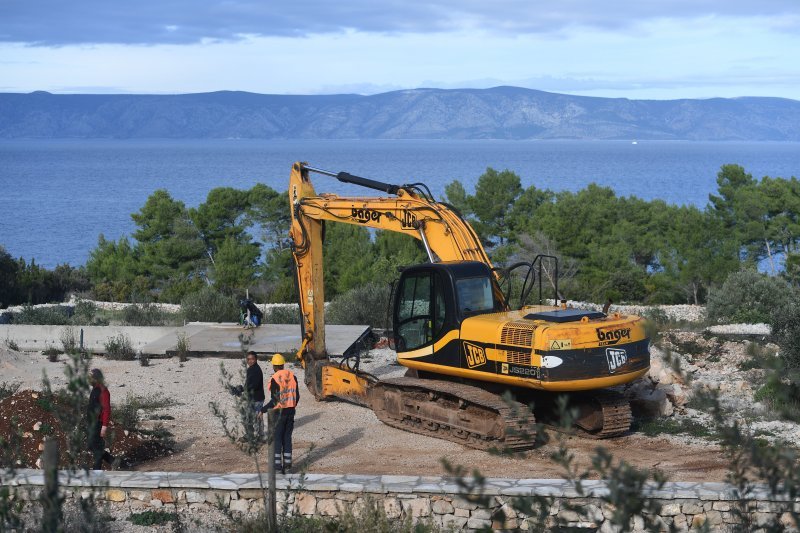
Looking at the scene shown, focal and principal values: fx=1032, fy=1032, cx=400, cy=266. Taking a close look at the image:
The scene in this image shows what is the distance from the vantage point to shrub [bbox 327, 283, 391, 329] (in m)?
28.2

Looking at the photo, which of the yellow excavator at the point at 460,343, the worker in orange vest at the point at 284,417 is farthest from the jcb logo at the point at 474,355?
the worker in orange vest at the point at 284,417

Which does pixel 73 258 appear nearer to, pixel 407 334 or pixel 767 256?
pixel 767 256

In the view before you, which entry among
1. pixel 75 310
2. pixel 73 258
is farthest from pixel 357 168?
pixel 75 310

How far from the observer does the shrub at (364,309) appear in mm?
28188

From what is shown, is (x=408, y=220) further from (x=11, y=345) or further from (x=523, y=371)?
(x=11, y=345)

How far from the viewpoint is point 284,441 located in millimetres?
12906

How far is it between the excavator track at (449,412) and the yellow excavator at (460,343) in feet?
0.06

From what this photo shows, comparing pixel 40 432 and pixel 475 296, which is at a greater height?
pixel 475 296

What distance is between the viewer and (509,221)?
179ft

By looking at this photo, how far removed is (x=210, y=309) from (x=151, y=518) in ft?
64.3

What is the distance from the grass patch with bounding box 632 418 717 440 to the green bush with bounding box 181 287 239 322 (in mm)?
16418

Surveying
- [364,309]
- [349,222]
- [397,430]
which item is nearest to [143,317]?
[364,309]

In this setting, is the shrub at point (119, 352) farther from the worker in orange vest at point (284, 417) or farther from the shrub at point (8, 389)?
the worker in orange vest at point (284, 417)

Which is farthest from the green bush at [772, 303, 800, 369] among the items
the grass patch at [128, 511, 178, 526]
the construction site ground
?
the grass patch at [128, 511, 178, 526]
